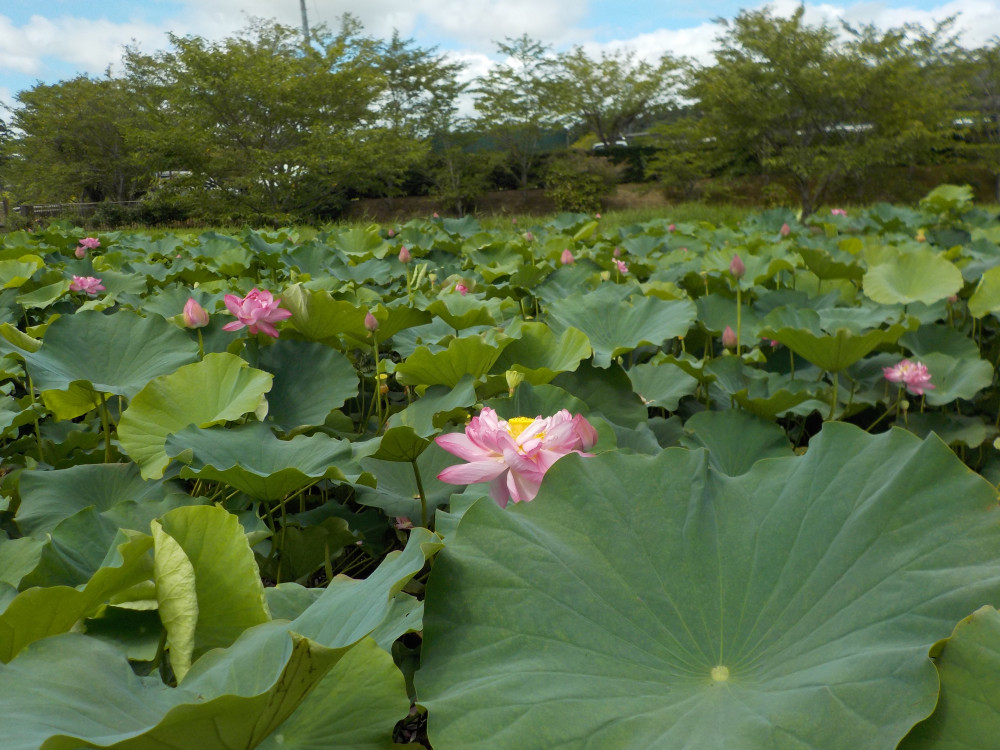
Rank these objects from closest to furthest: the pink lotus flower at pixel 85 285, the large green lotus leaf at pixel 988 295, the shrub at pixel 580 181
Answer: the large green lotus leaf at pixel 988 295 → the pink lotus flower at pixel 85 285 → the shrub at pixel 580 181

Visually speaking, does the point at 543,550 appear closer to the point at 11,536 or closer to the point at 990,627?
the point at 990,627

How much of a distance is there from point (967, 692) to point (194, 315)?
142cm

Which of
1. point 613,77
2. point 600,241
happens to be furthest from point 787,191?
point 600,241

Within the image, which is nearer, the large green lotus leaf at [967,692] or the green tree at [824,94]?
the large green lotus leaf at [967,692]

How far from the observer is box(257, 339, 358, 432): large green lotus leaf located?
4.33 feet

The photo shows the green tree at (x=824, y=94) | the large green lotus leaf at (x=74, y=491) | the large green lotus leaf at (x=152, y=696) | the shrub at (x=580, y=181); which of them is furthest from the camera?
the shrub at (x=580, y=181)

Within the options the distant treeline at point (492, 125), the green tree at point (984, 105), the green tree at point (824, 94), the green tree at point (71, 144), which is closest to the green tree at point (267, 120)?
the distant treeline at point (492, 125)

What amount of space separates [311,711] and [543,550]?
0.22 meters

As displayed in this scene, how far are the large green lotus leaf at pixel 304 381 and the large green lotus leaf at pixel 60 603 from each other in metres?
0.71

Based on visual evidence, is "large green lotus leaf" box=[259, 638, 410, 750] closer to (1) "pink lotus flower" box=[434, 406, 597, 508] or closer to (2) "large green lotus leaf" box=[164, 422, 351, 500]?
(1) "pink lotus flower" box=[434, 406, 597, 508]

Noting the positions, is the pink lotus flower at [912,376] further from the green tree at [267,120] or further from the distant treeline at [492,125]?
the green tree at [267,120]

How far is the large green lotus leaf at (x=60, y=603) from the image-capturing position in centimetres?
52

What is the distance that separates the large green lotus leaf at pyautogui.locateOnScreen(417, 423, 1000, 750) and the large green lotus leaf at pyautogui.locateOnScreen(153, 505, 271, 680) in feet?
0.54

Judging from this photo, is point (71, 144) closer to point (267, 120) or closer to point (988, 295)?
point (267, 120)
